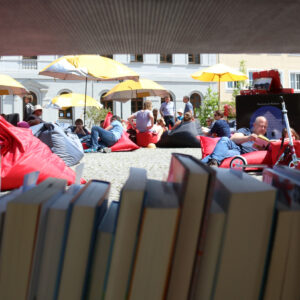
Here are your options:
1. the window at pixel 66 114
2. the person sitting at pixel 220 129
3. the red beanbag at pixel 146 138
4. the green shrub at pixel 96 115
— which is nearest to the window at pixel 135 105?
the green shrub at pixel 96 115

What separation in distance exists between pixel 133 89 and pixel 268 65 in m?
20.8

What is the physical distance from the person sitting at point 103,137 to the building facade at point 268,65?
21.7 meters

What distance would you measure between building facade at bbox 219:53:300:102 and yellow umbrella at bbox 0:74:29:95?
64.6ft

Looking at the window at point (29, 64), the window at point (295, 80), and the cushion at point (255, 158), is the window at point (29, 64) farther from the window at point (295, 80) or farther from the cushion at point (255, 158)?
the cushion at point (255, 158)

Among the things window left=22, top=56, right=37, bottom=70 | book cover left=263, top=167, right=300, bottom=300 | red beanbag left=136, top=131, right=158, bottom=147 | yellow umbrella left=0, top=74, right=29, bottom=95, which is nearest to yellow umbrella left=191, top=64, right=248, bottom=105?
red beanbag left=136, top=131, right=158, bottom=147

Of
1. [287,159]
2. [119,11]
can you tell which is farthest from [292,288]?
[287,159]

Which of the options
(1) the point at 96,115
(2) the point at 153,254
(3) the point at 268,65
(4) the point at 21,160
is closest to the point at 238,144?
(4) the point at 21,160

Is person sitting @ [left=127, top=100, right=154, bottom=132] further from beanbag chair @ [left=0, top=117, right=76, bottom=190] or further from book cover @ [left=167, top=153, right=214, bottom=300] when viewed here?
book cover @ [left=167, top=153, right=214, bottom=300]

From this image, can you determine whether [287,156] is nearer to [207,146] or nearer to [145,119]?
[207,146]

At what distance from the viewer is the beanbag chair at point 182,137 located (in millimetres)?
10938

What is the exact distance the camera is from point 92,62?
9.68 meters

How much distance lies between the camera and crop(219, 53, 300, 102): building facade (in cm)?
3055

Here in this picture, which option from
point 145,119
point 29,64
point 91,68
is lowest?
point 145,119

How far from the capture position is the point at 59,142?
6.12 meters
